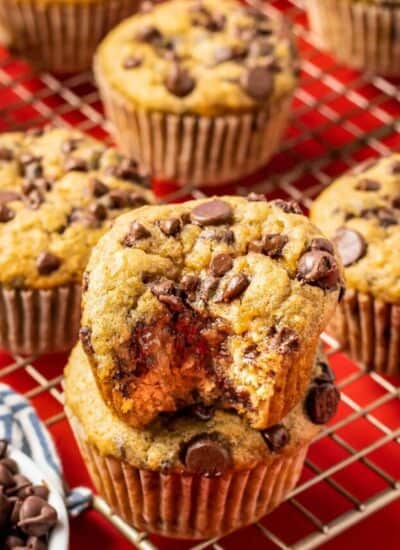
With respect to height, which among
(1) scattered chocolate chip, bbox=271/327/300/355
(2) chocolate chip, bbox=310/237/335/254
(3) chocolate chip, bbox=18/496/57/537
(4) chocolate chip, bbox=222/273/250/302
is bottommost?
(3) chocolate chip, bbox=18/496/57/537

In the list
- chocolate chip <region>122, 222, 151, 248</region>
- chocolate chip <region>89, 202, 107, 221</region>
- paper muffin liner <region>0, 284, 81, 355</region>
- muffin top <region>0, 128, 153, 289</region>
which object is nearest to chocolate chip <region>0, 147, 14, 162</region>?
muffin top <region>0, 128, 153, 289</region>

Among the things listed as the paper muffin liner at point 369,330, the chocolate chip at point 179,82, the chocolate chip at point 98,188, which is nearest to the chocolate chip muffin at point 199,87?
the chocolate chip at point 179,82

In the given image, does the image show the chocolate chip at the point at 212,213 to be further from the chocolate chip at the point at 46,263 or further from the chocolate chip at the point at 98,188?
the chocolate chip at the point at 98,188

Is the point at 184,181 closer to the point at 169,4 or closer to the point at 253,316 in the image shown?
the point at 169,4

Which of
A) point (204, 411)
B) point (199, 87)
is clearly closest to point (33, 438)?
point (204, 411)

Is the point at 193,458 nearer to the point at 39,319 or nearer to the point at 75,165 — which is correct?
the point at 39,319

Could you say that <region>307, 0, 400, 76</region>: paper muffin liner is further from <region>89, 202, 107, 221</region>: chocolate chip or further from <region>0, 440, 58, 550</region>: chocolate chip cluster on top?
<region>0, 440, 58, 550</region>: chocolate chip cluster on top
